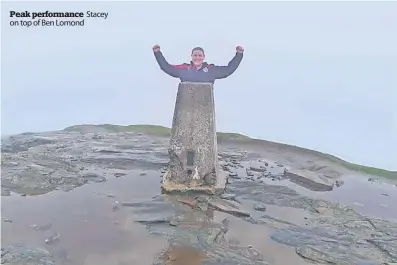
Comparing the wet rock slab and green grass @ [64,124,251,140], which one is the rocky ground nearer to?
the wet rock slab

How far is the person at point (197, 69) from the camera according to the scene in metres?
10.9

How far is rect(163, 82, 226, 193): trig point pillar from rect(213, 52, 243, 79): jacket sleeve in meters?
0.36

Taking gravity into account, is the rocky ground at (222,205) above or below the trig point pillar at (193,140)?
below

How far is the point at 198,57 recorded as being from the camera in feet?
36.2

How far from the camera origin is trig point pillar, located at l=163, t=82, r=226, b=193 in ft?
36.1

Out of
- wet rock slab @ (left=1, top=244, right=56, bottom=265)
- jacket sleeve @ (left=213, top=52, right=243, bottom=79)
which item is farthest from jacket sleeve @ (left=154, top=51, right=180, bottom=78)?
wet rock slab @ (left=1, top=244, right=56, bottom=265)

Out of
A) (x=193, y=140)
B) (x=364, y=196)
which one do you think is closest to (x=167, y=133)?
(x=193, y=140)

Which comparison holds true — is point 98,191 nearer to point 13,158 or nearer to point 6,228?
point 6,228

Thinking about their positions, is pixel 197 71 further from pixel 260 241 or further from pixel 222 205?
pixel 260 241

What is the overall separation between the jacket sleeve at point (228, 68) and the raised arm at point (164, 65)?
3.37 feet

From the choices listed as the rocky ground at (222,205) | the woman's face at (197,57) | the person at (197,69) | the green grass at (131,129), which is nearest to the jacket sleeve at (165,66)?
the person at (197,69)

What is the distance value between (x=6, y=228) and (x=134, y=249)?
288 cm

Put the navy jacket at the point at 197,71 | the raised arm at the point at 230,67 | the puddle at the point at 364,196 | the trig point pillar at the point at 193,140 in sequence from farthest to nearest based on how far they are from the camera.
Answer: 1. the puddle at the point at 364,196
2. the trig point pillar at the point at 193,140
3. the navy jacket at the point at 197,71
4. the raised arm at the point at 230,67

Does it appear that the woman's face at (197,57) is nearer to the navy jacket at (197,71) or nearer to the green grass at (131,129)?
the navy jacket at (197,71)
